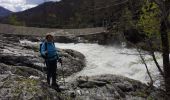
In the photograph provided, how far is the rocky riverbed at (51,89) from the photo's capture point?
1377cm

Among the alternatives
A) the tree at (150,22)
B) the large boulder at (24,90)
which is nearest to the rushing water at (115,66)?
the tree at (150,22)

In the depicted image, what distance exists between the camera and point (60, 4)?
137m

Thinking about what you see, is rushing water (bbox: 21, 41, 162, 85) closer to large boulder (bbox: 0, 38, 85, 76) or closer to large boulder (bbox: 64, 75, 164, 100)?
large boulder (bbox: 0, 38, 85, 76)

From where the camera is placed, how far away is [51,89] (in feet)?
49.2

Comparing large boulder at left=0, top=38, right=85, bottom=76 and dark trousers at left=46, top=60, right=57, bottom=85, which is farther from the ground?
dark trousers at left=46, top=60, right=57, bottom=85

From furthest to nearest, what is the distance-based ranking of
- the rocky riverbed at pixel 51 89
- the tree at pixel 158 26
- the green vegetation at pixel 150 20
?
the green vegetation at pixel 150 20 < the tree at pixel 158 26 < the rocky riverbed at pixel 51 89

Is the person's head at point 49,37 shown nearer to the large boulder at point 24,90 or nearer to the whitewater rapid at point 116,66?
the large boulder at point 24,90

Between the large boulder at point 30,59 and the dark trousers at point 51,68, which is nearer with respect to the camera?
the dark trousers at point 51,68

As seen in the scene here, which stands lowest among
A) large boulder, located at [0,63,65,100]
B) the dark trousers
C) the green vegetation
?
large boulder, located at [0,63,65,100]

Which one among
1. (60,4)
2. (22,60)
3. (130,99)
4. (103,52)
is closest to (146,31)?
(130,99)

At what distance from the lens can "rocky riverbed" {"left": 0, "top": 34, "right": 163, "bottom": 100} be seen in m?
13.8

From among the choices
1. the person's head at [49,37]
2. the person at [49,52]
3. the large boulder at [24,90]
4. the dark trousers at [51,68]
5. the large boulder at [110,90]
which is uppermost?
the person's head at [49,37]

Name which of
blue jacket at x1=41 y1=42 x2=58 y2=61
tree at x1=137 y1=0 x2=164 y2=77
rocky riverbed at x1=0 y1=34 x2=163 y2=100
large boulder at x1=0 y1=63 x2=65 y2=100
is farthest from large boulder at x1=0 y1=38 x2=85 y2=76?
large boulder at x1=0 y1=63 x2=65 y2=100

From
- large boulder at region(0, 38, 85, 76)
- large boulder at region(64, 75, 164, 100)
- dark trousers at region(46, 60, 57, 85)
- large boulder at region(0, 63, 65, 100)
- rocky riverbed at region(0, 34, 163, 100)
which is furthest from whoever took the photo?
large boulder at region(0, 38, 85, 76)
